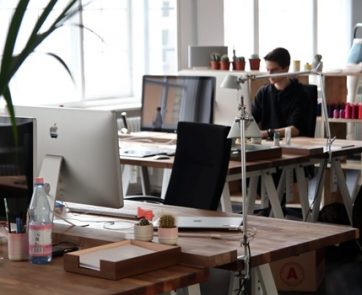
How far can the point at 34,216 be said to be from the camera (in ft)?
8.37

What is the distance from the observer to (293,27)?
1060 cm

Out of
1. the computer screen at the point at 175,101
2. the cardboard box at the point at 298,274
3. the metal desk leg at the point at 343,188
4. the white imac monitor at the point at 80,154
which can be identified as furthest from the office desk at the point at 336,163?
the white imac monitor at the point at 80,154

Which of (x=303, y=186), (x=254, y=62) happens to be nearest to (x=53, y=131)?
(x=303, y=186)

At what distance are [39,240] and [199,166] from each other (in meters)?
1.46

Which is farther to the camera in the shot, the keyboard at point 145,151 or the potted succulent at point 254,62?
the potted succulent at point 254,62

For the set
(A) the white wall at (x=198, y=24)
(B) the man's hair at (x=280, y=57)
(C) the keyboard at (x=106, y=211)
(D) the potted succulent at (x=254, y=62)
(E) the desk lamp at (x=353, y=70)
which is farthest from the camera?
(A) the white wall at (x=198, y=24)

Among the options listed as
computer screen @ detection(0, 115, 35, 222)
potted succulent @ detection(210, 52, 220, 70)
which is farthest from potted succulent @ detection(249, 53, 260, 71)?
computer screen @ detection(0, 115, 35, 222)

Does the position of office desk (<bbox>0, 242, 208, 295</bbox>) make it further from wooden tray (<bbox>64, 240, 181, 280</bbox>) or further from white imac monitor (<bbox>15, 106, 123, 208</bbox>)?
white imac monitor (<bbox>15, 106, 123, 208</bbox>)

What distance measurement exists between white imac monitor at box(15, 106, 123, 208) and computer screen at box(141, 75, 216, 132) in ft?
7.78

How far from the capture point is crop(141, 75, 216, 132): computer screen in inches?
205

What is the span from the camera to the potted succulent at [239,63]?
6.87 metres

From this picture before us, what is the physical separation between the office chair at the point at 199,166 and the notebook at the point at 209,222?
26.6 inches

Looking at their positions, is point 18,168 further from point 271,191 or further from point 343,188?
point 343,188

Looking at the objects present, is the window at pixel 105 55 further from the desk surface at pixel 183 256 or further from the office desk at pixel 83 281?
the office desk at pixel 83 281
